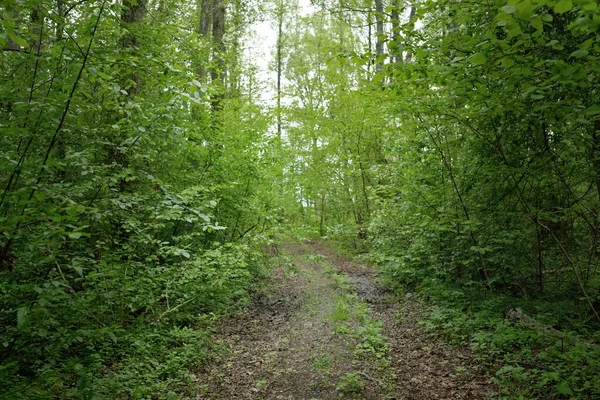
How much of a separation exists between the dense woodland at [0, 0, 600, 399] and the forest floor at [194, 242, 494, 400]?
0.43 m

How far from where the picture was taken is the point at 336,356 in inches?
241

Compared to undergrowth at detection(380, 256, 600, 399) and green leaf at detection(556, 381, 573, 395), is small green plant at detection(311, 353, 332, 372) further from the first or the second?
green leaf at detection(556, 381, 573, 395)

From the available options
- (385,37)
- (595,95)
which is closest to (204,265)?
(385,37)

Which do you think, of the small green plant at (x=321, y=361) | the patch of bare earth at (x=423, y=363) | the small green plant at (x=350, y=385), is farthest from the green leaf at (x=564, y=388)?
the small green plant at (x=321, y=361)

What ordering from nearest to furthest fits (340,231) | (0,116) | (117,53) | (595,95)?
(0,116) < (117,53) < (595,95) < (340,231)

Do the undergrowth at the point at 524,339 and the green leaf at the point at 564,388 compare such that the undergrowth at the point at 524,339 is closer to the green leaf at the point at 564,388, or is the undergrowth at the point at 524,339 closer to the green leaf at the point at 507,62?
the green leaf at the point at 564,388

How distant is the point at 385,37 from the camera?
4.38 metres

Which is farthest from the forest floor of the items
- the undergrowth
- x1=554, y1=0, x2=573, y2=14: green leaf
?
x1=554, y1=0, x2=573, y2=14: green leaf

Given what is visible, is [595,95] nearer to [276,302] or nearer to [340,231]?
[276,302]

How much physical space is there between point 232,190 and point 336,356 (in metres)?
5.23

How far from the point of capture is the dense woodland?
3.72 m

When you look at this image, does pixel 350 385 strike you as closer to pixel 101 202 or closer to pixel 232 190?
pixel 101 202

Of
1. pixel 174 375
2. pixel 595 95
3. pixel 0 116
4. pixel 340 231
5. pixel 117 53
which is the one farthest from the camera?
pixel 340 231

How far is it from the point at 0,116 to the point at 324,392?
5054mm
